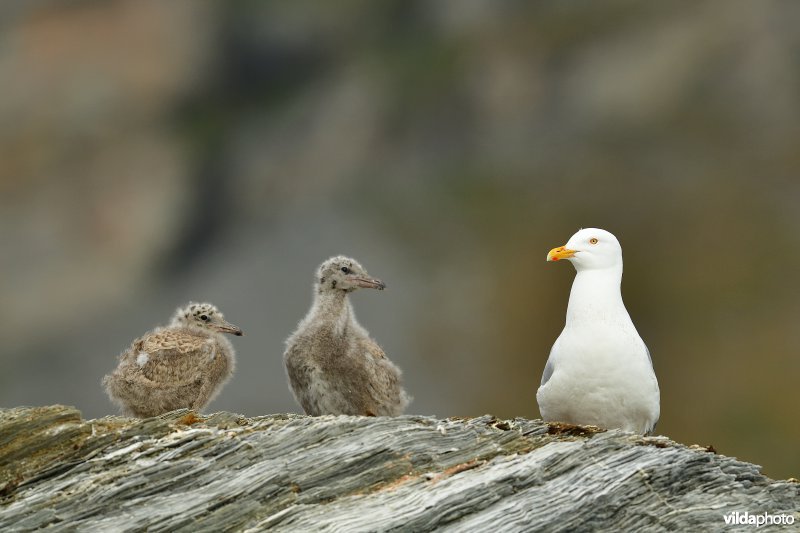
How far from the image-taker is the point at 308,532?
8.20 metres

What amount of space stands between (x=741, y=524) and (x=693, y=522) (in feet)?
1.26

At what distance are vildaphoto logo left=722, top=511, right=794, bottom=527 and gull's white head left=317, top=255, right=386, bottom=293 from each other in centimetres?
433

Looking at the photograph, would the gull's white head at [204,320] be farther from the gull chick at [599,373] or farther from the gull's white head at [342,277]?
the gull chick at [599,373]

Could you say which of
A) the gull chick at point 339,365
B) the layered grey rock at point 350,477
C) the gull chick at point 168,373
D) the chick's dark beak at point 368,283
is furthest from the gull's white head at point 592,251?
the gull chick at point 168,373

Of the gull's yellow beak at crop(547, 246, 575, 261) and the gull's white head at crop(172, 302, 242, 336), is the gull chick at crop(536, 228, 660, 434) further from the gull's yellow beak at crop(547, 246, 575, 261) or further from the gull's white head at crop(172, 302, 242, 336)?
the gull's white head at crop(172, 302, 242, 336)

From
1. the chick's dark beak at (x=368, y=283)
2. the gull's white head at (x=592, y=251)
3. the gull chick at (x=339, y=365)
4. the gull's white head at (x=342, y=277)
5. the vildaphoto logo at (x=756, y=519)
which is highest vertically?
the gull's white head at (x=342, y=277)

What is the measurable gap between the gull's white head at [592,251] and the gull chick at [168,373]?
3331 millimetres

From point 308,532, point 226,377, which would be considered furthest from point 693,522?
point 226,377

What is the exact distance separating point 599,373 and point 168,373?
12.4ft

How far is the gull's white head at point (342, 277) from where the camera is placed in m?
11.8

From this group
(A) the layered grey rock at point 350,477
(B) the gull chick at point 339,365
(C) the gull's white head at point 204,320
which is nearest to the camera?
(A) the layered grey rock at point 350,477

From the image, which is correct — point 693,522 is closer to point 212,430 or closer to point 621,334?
point 621,334

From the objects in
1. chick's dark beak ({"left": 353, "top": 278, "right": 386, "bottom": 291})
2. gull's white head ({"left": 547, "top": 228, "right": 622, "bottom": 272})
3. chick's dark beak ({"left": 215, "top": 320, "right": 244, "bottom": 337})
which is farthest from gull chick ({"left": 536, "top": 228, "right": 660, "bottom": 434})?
chick's dark beak ({"left": 215, "top": 320, "right": 244, "bottom": 337})

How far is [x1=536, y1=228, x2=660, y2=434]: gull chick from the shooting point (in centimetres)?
1020
